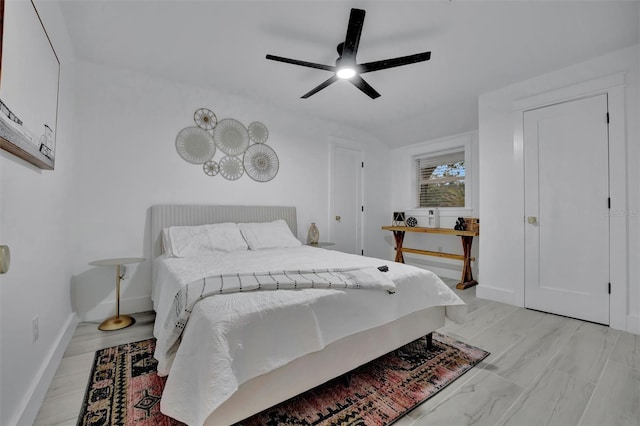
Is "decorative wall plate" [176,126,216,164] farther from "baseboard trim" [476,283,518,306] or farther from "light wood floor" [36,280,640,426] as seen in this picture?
"baseboard trim" [476,283,518,306]

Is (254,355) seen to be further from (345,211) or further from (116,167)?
(345,211)

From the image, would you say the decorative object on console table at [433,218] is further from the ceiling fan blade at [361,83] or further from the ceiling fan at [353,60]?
the ceiling fan at [353,60]

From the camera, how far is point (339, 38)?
7.63 ft

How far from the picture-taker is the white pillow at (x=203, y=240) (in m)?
2.66

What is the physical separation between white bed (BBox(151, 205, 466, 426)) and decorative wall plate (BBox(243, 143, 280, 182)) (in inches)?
68.1

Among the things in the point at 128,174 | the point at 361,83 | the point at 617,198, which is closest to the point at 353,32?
the point at 361,83

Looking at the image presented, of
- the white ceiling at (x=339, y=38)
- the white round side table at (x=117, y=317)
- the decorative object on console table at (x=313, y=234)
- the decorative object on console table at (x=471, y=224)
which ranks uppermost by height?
the white ceiling at (x=339, y=38)

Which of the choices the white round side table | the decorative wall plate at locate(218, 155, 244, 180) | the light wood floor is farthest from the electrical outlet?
the decorative wall plate at locate(218, 155, 244, 180)

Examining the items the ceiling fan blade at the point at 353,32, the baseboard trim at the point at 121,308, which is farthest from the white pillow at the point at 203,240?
the ceiling fan blade at the point at 353,32

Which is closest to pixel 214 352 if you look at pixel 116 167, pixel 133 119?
pixel 116 167

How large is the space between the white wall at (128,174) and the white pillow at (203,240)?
0.44 m

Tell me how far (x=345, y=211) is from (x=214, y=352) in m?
3.66

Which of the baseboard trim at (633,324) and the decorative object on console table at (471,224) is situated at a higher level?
the decorative object on console table at (471,224)

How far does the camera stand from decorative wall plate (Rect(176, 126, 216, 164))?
3135 mm
